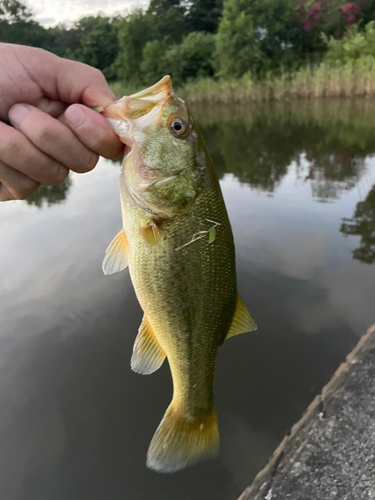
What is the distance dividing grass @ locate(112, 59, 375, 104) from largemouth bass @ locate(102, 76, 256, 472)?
19696 mm

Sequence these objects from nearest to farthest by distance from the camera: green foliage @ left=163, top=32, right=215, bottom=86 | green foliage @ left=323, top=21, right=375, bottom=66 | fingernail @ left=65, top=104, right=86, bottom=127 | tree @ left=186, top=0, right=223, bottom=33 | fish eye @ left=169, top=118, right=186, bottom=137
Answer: fingernail @ left=65, top=104, right=86, bottom=127, fish eye @ left=169, top=118, right=186, bottom=137, green foliage @ left=323, top=21, right=375, bottom=66, green foliage @ left=163, top=32, right=215, bottom=86, tree @ left=186, top=0, right=223, bottom=33

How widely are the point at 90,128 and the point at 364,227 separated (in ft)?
19.7

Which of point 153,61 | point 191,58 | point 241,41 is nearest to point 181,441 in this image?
point 241,41

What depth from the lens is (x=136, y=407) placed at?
11.5 ft

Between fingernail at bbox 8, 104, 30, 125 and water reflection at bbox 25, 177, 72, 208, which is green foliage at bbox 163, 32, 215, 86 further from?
fingernail at bbox 8, 104, 30, 125

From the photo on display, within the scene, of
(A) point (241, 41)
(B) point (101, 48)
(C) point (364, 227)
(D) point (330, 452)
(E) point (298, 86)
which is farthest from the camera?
(B) point (101, 48)

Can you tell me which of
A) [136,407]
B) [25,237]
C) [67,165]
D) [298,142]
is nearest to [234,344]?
[136,407]

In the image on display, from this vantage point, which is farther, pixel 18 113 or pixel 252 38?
pixel 252 38

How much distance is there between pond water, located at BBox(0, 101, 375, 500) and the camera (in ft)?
10.0

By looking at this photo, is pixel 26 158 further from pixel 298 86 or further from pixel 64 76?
pixel 298 86

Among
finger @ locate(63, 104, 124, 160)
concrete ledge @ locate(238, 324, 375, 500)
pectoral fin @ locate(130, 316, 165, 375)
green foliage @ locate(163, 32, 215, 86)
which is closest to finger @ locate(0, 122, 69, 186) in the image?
finger @ locate(63, 104, 124, 160)

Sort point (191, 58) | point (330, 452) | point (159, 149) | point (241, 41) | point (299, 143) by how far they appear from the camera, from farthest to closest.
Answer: point (191, 58)
point (241, 41)
point (299, 143)
point (330, 452)
point (159, 149)

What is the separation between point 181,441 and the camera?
5.58 ft

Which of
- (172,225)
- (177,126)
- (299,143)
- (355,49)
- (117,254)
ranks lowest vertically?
(299,143)
